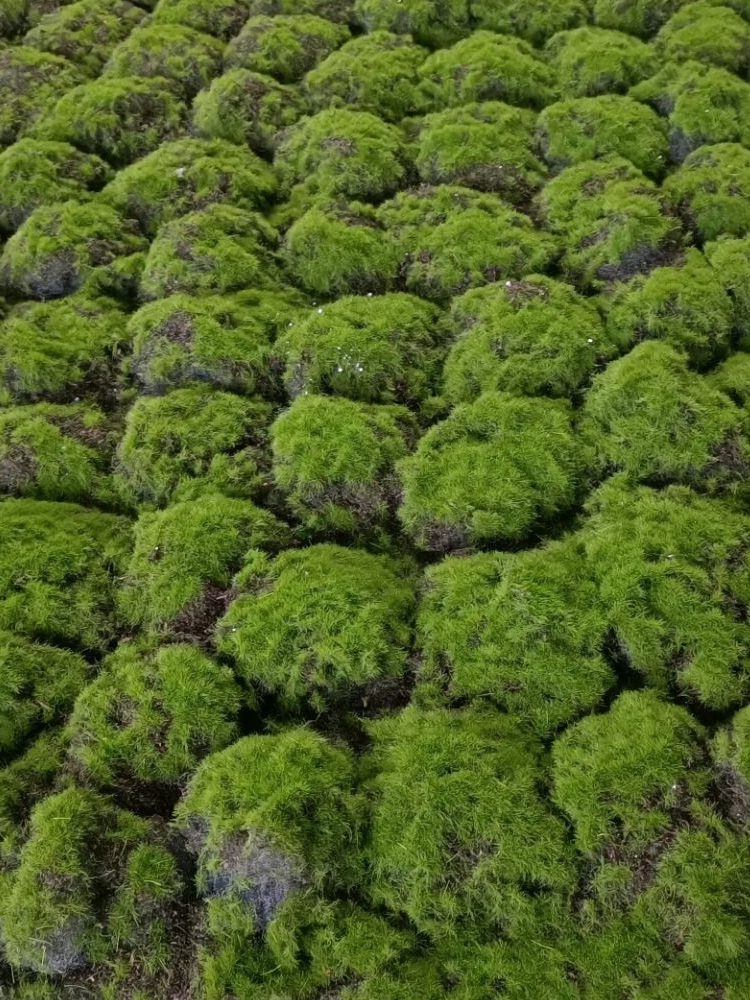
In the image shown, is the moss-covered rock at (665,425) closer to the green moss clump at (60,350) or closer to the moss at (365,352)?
the moss at (365,352)

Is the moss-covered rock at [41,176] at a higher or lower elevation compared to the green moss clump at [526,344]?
higher

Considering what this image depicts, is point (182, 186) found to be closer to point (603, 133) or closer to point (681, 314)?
point (603, 133)

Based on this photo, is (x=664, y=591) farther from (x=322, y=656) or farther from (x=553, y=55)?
(x=553, y=55)

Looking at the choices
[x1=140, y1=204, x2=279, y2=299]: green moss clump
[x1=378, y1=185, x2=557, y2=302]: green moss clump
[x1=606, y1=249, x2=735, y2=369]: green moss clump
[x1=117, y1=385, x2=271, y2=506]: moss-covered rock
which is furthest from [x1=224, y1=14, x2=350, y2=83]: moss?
[x1=606, y1=249, x2=735, y2=369]: green moss clump

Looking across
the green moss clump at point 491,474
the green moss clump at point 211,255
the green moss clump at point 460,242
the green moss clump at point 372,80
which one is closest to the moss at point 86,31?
the green moss clump at point 372,80

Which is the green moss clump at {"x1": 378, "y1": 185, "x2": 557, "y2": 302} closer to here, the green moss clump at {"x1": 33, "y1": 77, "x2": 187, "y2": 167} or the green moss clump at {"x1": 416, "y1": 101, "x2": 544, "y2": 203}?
the green moss clump at {"x1": 416, "y1": 101, "x2": 544, "y2": 203}

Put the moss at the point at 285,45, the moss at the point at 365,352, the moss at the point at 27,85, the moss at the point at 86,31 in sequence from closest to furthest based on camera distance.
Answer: the moss at the point at 365,352
the moss at the point at 27,85
the moss at the point at 285,45
the moss at the point at 86,31

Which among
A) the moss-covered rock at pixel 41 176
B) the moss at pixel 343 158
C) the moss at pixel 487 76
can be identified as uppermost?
the moss at pixel 487 76
